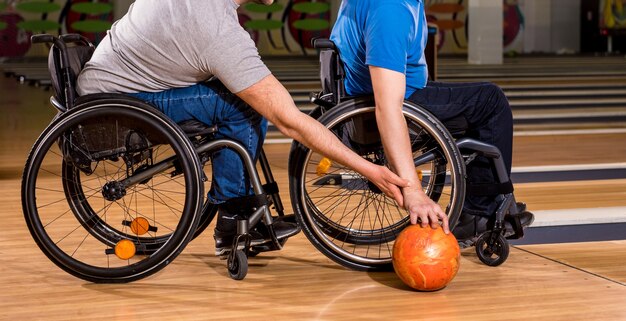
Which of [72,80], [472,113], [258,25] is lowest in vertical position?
[258,25]

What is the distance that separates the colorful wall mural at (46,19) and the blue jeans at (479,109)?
48.0ft

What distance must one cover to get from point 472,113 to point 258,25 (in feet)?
49.5

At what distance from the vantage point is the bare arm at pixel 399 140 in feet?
8.16

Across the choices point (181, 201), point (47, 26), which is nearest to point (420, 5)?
point (181, 201)

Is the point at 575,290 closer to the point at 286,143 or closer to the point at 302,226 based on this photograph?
the point at 302,226

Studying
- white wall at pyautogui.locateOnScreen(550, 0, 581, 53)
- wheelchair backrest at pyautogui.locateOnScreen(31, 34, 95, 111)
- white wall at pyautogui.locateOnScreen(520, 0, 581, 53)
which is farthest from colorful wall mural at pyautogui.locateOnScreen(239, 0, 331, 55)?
wheelchair backrest at pyautogui.locateOnScreen(31, 34, 95, 111)

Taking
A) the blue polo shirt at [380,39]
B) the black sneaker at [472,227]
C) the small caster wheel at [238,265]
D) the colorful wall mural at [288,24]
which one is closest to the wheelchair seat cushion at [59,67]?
the small caster wheel at [238,265]

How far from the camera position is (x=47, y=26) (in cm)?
1661

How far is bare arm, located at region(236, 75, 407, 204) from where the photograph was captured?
2535 millimetres

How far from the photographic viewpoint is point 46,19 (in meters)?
17.2

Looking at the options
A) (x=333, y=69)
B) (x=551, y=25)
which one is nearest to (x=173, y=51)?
(x=333, y=69)

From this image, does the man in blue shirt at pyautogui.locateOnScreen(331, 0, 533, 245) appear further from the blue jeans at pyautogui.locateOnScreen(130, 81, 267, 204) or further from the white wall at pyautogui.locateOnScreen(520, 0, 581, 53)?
the white wall at pyautogui.locateOnScreen(520, 0, 581, 53)

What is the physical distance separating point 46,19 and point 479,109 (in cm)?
1540

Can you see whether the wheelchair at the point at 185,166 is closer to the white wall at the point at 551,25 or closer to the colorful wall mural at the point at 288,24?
the colorful wall mural at the point at 288,24
